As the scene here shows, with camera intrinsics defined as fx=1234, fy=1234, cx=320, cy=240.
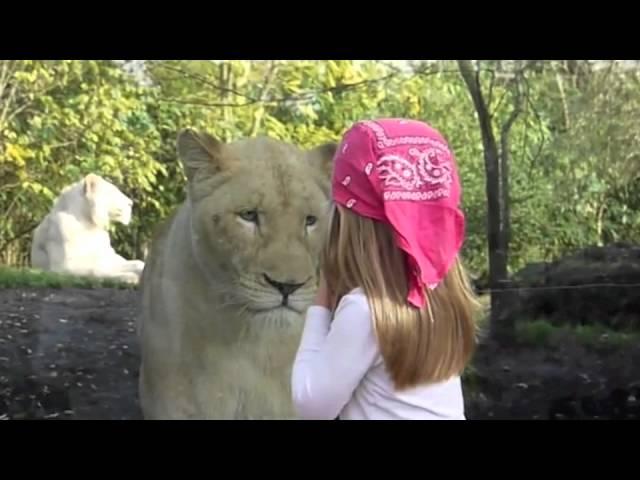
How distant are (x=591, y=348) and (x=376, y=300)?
9.55 feet

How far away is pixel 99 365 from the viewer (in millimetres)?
4551

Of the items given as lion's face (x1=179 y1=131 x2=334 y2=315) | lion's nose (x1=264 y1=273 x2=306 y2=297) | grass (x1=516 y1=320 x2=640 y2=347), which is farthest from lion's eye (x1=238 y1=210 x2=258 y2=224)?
grass (x1=516 y1=320 x2=640 y2=347)

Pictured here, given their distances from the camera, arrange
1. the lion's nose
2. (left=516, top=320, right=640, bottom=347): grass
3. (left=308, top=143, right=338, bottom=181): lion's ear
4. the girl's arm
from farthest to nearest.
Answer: (left=516, top=320, right=640, bottom=347): grass < (left=308, top=143, right=338, bottom=181): lion's ear < the lion's nose < the girl's arm

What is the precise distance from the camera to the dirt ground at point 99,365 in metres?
4.52

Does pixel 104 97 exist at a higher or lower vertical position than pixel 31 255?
higher

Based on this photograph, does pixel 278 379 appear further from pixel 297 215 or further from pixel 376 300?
pixel 376 300

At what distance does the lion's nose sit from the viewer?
4117mm

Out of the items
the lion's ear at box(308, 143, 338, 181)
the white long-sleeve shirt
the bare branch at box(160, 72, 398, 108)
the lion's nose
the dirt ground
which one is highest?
the bare branch at box(160, 72, 398, 108)

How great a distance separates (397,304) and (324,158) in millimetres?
2355

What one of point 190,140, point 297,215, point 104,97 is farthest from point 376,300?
point 104,97

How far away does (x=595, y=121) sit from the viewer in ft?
15.4

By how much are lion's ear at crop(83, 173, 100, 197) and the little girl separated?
2.51 m

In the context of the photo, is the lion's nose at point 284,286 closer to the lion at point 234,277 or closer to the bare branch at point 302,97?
the lion at point 234,277

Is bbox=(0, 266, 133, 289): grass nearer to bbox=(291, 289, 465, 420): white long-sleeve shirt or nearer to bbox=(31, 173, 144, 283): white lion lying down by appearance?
bbox=(31, 173, 144, 283): white lion lying down
